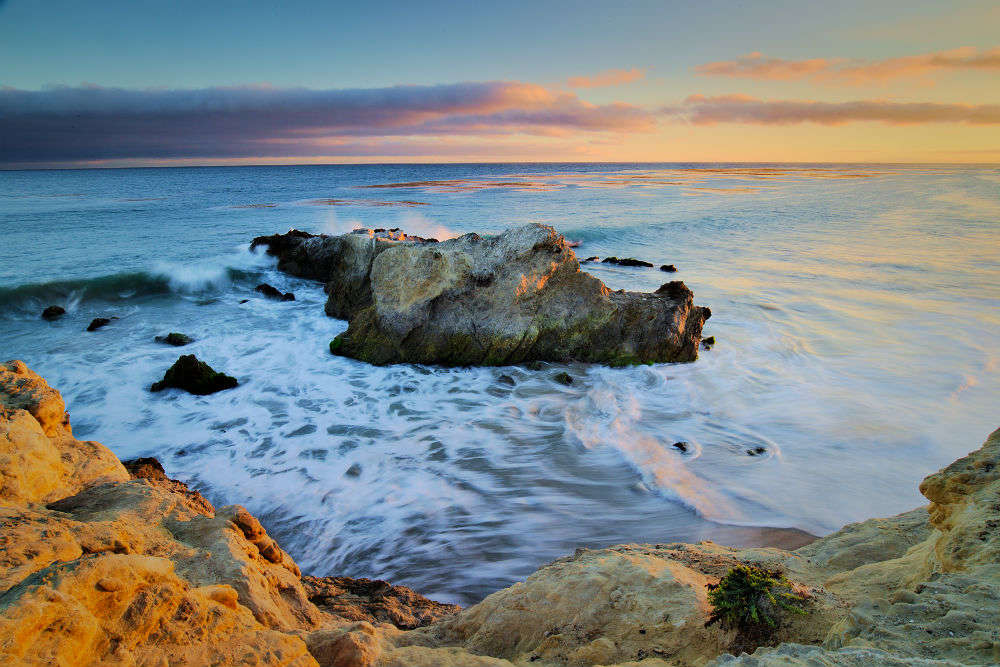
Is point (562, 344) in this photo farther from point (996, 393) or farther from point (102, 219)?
point (102, 219)

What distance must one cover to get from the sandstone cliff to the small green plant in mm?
55

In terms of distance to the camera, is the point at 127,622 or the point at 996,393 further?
the point at 996,393

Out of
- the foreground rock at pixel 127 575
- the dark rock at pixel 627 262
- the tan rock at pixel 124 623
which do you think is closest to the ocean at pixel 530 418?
the foreground rock at pixel 127 575

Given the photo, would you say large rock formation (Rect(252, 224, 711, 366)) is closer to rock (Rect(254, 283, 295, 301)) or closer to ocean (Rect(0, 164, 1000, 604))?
ocean (Rect(0, 164, 1000, 604))

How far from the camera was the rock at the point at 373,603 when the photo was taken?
3.27m

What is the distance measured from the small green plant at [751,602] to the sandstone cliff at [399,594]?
5 cm

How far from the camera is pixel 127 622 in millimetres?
1870

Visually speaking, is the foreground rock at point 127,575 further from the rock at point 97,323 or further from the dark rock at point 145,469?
the rock at point 97,323

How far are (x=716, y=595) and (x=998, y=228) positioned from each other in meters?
30.2

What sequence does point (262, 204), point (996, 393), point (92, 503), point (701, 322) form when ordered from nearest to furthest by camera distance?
point (92, 503)
point (996, 393)
point (701, 322)
point (262, 204)

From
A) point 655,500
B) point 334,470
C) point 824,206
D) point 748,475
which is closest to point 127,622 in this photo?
point 334,470

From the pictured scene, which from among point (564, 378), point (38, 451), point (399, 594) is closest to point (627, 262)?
point (564, 378)

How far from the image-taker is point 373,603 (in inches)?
136

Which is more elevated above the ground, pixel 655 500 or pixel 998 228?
pixel 998 228
